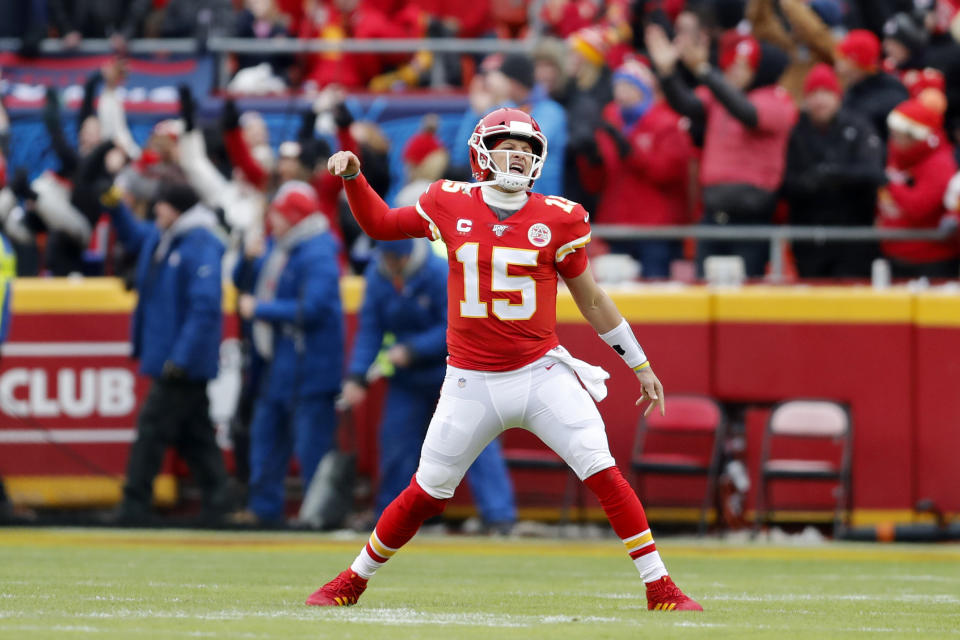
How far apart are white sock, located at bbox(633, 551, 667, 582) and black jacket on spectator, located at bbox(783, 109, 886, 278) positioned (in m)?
6.13

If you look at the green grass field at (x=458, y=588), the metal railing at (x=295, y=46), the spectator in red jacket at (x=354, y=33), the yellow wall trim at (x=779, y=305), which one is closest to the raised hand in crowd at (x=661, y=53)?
the yellow wall trim at (x=779, y=305)

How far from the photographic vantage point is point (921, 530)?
11711 mm

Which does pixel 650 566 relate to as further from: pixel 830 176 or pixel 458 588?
pixel 830 176

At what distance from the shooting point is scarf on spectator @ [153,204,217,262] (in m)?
12.4

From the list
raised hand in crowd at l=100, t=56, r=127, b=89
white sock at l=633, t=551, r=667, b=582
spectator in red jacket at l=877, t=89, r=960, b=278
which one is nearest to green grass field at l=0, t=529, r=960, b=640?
white sock at l=633, t=551, r=667, b=582

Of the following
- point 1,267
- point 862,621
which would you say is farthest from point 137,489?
point 862,621

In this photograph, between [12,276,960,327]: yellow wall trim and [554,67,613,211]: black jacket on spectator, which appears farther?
[554,67,613,211]: black jacket on spectator

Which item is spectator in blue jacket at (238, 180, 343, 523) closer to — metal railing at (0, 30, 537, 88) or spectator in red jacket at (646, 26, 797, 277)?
spectator in red jacket at (646, 26, 797, 277)

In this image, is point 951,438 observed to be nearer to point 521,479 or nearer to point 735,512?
point 735,512

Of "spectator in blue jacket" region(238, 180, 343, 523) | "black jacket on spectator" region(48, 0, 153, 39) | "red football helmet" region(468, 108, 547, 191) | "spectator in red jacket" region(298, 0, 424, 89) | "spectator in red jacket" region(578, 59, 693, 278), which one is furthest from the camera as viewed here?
"black jacket on spectator" region(48, 0, 153, 39)

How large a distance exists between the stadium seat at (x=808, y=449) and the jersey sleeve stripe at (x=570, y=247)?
5066 millimetres

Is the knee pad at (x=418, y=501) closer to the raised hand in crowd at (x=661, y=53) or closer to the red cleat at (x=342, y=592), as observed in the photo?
the red cleat at (x=342, y=592)

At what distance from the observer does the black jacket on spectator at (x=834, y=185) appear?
41.1 feet

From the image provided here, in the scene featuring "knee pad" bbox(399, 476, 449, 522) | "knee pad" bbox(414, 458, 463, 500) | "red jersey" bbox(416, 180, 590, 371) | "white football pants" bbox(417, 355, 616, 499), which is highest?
"red jersey" bbox(416, 180, 590, 371)
